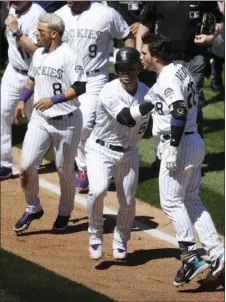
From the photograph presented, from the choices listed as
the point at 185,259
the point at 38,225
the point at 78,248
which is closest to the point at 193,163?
the point at 185,259

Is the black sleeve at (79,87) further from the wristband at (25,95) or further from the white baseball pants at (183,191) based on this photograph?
the white baseball pants at (183,191)

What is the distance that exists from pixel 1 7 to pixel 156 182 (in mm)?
4684

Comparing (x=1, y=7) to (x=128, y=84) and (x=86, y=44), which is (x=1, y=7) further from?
(x=128, y=84)

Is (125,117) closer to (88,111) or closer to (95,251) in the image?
(95,251)

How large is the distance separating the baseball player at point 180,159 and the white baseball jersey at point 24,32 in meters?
2.69

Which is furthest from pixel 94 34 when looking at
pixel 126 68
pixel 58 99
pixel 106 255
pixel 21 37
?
pixel 106 255

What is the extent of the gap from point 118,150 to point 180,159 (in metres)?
0.65

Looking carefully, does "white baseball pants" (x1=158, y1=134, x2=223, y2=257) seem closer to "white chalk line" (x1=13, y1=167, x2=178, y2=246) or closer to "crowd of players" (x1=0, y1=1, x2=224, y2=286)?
"crowd of players" (x1=0, y1=1, x2=224, y2=286)

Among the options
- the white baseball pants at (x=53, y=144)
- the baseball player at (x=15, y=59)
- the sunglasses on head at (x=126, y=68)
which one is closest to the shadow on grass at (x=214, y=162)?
the baseball player at (x=15, y=59)

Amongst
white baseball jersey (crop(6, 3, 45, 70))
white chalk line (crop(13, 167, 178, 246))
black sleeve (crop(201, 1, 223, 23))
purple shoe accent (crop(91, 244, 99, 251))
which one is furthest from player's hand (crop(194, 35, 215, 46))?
purple shoe accent (crop(91, 244, 99, 251))

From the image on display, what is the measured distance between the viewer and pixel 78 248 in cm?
905

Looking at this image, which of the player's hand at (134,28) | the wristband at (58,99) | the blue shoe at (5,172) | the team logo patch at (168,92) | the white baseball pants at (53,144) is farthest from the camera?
the player's hand at (134,28)

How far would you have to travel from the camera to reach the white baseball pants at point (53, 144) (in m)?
9.02

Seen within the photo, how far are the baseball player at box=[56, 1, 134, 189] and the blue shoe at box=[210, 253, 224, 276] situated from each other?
112 inches
